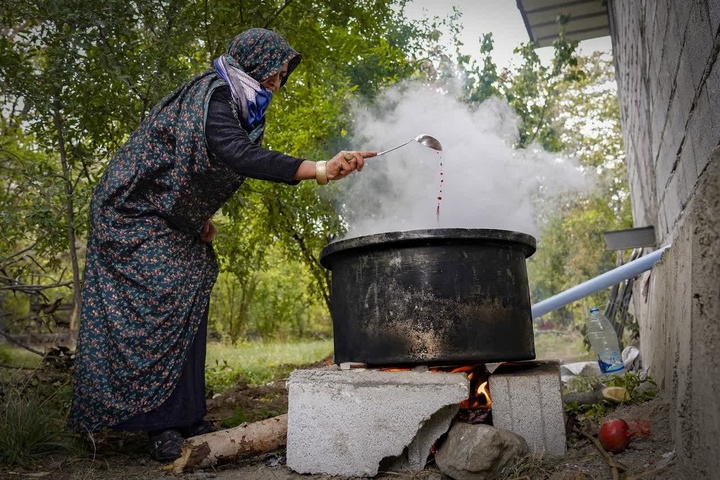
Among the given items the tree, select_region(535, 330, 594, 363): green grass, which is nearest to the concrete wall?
the tree

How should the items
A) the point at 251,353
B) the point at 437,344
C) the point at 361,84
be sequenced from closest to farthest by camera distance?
the point at 437,344, the point at 361,84, the point at 251,353

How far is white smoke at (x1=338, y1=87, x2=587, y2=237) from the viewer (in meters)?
3.28

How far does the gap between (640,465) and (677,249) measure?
770 millimetres

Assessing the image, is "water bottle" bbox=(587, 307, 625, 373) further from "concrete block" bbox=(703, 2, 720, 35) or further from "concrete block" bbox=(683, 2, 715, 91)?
"concrete block" bbox=(703, 2, 720, 35)

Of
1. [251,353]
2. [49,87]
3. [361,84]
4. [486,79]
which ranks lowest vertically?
[251,353]

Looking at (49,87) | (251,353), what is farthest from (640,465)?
(251,353)

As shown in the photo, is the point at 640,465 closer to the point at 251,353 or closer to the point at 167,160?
the point at 167,160

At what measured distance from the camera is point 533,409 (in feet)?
7.79

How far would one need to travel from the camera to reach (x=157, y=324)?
2.64m


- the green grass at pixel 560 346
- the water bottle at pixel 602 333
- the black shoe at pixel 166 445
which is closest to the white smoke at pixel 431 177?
the water bottle at pixel 602 333

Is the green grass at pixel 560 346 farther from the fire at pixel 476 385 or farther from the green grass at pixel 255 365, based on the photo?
the fire at pixel 476 385

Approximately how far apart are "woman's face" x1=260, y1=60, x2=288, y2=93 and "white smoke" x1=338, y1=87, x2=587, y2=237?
1.02 m

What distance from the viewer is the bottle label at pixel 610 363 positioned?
3.80 metres

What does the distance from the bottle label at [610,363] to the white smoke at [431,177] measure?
96 centimetres
